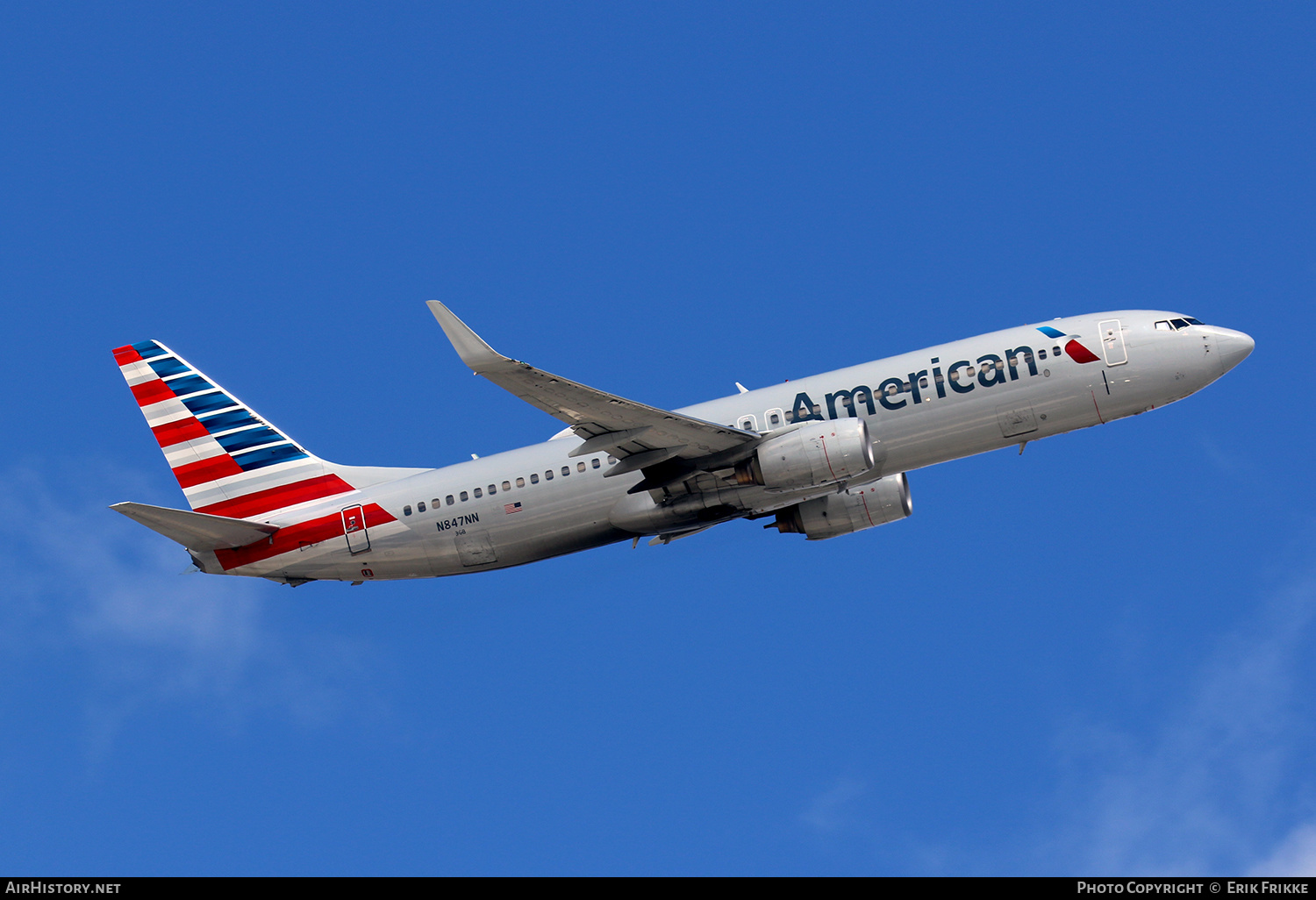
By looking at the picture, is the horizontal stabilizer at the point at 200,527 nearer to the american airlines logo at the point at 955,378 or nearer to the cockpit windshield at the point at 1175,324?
the american airlines logo at the point at 955,378

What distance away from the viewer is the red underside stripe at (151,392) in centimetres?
4634

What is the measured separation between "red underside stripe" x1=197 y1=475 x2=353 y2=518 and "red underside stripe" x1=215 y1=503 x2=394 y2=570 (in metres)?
1.56

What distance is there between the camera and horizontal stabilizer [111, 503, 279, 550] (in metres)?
39.5

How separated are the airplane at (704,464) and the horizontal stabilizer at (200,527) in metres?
0.07

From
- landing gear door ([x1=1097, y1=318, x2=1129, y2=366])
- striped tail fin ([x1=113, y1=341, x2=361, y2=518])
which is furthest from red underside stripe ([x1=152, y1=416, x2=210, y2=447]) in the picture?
landing gear door ([x1=1097, y1=318, x2=1129, y2=366])

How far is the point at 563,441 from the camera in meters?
42.5

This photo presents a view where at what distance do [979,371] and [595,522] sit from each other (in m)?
12.7

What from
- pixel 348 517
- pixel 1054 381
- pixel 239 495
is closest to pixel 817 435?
pixel 1054 381

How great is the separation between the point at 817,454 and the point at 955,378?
204 inches

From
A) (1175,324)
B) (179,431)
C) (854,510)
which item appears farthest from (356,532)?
(1175,324)

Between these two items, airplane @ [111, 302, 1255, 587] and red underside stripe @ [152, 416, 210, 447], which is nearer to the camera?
airplane @ [111, 302, 1255, 587]

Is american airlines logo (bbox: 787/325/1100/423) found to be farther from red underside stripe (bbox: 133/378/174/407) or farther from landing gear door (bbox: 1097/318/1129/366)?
red underside stripe (bbox: 133/378/174/407)

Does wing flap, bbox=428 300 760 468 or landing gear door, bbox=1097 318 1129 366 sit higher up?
landing gear door, bbox=1097 318 1129 366

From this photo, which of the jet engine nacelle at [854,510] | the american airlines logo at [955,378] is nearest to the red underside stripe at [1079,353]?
the american airlines logo at [955,378]
